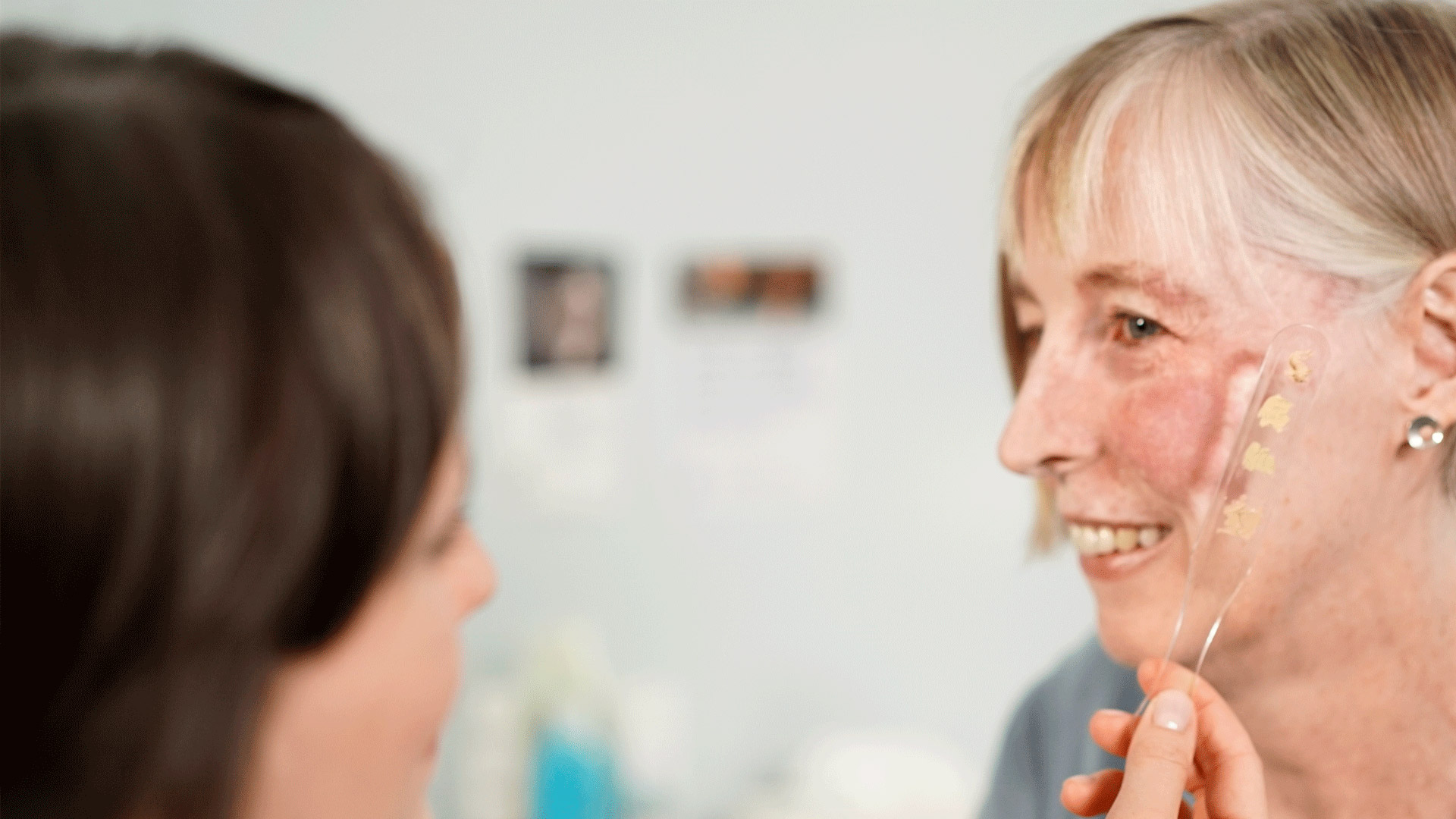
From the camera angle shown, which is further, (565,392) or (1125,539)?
(565,392)

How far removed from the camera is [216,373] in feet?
1.29

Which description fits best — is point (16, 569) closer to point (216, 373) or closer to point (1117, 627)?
point (216, 373)

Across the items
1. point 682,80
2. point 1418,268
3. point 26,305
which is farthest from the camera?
point 682,80

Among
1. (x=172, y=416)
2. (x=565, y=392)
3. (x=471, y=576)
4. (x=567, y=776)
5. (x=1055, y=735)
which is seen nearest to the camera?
(x=172, y=416)

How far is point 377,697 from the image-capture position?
48 centimetres

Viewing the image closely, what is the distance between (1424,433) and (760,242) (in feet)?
2.90

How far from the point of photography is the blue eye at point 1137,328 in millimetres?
656

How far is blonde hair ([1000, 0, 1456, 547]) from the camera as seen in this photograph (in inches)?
23.5

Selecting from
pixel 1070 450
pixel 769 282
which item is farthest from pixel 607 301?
pixel 1070 450

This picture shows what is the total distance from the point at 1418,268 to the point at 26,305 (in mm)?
669

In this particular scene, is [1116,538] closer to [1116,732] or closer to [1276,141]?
[1116,732]

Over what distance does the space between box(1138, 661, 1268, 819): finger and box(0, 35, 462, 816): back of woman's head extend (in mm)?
440

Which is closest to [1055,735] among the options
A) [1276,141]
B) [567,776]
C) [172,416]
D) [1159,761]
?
[1159,761]

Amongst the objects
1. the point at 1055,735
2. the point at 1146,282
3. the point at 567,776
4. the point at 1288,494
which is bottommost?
the point at 567,776
